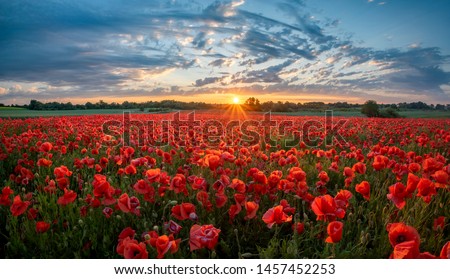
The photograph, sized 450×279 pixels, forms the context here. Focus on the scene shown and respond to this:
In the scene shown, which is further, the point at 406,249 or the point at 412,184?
the point at 412,184

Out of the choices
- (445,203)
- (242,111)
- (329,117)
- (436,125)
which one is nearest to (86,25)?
(445,203)

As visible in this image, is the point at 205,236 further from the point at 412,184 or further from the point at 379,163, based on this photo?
the point at 379,163

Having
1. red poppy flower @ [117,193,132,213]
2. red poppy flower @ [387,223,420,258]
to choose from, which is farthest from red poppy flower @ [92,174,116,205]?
red poppy flower @ [387,223,420,258]

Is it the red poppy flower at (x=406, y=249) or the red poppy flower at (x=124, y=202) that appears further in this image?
the red poppy flower at (x=124, y=202)

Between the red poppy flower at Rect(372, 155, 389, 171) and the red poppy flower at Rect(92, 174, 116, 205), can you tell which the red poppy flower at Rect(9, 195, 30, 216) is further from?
the red poppy flower at Rect(372, 155, 389, 171)

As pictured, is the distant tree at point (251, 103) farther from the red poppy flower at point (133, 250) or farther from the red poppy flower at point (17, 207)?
the red poppy flower at point (133, 250)

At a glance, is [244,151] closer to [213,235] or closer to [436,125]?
[213,235]

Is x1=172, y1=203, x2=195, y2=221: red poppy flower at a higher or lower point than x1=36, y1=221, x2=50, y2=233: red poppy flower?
higher

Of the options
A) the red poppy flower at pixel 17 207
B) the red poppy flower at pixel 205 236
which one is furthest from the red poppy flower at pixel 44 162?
the red poppy flower at pixel 205 236

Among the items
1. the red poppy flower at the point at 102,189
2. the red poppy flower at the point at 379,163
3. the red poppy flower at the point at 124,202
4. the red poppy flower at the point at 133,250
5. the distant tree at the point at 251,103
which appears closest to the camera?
the red poppy flower at the point at 133,250

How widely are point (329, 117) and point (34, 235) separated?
796 cm

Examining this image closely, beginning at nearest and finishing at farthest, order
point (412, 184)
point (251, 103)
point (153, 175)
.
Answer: point (412, 184)
point (153, 175)
point (251, 103)

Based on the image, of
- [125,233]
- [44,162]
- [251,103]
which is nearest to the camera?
[125,233]

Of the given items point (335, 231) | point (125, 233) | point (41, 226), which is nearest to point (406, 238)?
point (335, 231)
